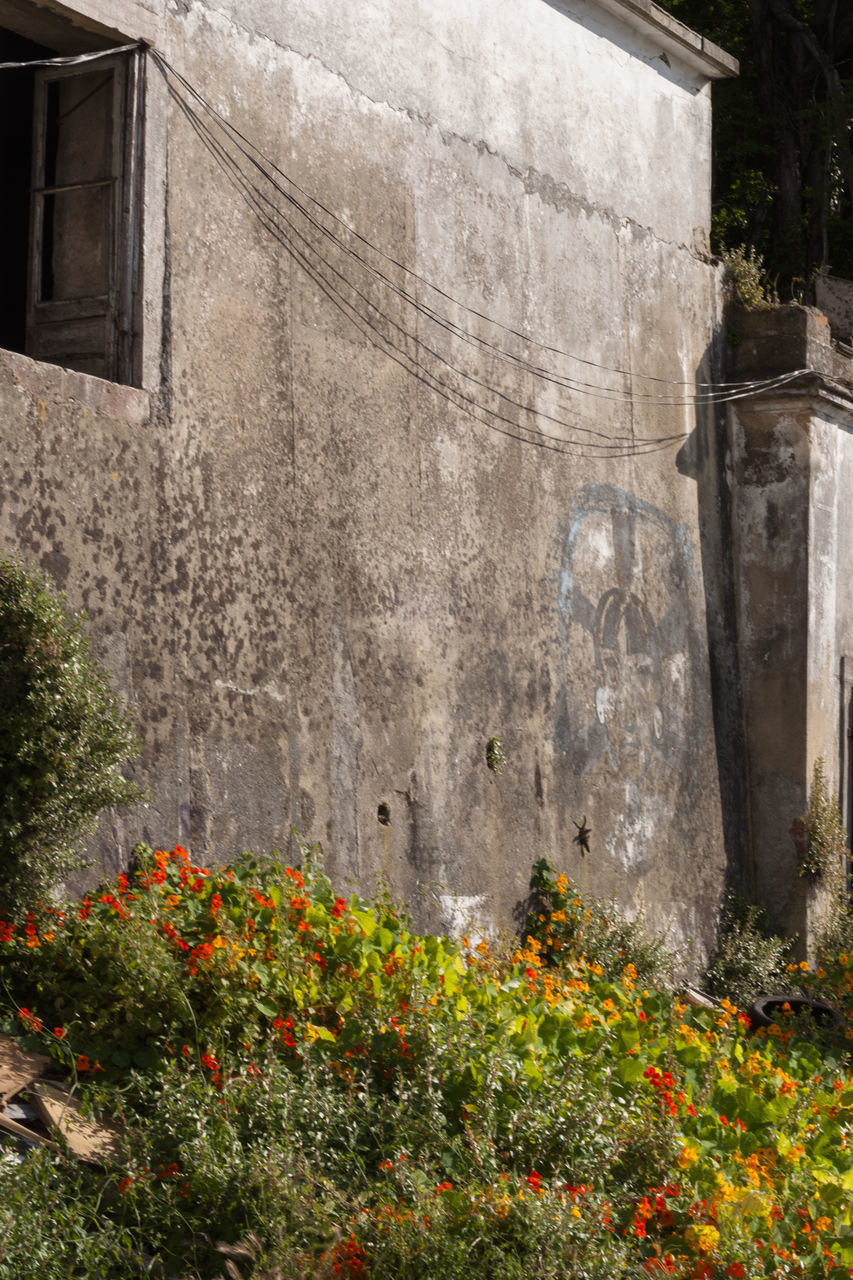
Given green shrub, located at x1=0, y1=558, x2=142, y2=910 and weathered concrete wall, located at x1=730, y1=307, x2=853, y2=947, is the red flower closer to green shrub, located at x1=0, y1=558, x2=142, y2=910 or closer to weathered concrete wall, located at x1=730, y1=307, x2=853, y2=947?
green shrub, located at x1=0, y1=558, x2=142, y2=910

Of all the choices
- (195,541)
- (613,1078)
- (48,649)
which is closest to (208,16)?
(195,541)

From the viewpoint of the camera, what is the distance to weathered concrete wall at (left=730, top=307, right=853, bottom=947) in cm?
980

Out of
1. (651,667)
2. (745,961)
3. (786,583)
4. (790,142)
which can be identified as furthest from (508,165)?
(790,142)

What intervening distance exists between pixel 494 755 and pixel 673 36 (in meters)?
5.25

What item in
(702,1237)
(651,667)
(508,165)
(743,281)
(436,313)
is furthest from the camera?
(743,281)

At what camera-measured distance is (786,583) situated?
9.88 meters

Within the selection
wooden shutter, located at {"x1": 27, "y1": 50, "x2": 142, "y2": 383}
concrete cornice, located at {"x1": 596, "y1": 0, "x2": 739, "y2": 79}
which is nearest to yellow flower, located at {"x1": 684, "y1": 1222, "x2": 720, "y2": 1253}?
wooden shutter, located at {"x1": 27, "y1": 50, "x2": 142, "y2": 383}

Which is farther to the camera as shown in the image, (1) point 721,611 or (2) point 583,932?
(1) point 721,611

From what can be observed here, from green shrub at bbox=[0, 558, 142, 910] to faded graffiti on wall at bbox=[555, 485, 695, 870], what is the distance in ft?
12.8

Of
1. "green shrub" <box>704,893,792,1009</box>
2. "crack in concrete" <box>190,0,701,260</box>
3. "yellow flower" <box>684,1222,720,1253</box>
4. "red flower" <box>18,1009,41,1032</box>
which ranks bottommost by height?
"green shrub" <box>704,893,792,1009</box>

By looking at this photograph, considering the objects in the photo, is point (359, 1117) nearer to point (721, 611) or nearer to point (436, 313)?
point (436, 313)

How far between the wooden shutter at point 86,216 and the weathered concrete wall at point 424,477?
125 mm

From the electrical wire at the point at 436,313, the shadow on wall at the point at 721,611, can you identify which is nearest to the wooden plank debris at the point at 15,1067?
the electrical wire at the point at 436,313

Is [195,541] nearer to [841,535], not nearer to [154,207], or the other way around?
[154,207]
